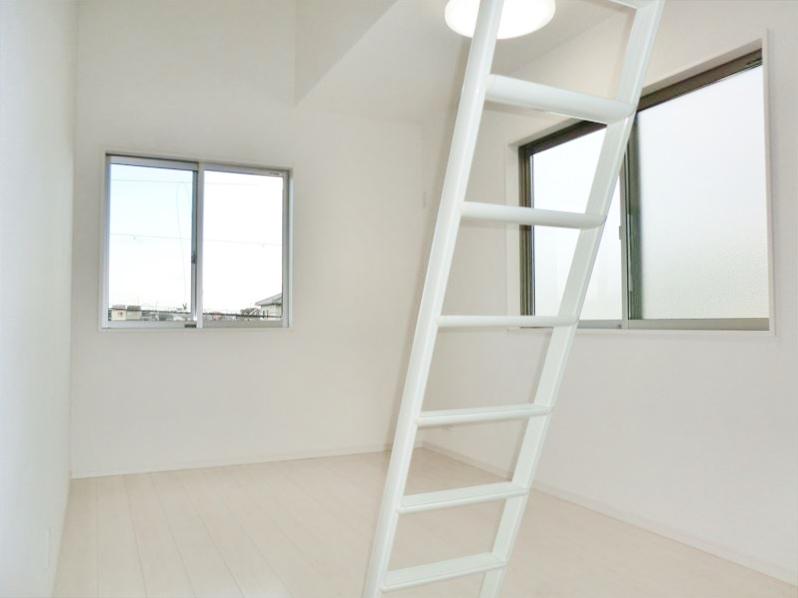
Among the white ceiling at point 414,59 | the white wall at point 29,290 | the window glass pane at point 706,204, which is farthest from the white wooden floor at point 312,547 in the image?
the white ceiling at point 414,59

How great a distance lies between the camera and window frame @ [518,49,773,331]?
2607 mm

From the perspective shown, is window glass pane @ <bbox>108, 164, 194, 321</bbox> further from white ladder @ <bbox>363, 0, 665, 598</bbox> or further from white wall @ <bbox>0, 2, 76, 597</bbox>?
white ladder @ <bbox>363, 0, 665, 598</bbox>

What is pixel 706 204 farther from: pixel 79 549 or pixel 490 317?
pixel 79 549

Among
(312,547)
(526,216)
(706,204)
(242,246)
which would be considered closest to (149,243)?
(242,246)

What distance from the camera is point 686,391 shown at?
2684 mm

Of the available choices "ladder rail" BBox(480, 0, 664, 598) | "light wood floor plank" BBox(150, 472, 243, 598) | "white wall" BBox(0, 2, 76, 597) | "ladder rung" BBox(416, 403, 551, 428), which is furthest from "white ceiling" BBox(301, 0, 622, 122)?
"light wood floor plank" BBox(150, 472, 243, 598)

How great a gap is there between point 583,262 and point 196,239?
3.36m

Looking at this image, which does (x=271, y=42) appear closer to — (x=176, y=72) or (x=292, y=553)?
(x=176, y=72)

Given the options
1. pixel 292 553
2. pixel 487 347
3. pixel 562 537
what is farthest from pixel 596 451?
Result: pixel 292 553

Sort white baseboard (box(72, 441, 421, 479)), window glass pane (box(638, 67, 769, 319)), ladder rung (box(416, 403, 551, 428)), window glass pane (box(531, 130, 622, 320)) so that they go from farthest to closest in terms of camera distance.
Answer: white baseboard (box(72, 441, 421, 479))
window glass pane (box(531, 130, 622, 320))
window glass pane (box(638, 67, 769, 319))
ladder rung (box(416, 403, 551, 428))

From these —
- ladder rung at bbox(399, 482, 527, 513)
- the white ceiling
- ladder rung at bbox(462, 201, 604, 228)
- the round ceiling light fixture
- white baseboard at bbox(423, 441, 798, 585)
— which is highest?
the white ceiling

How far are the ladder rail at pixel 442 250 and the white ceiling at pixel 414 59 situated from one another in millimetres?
2099

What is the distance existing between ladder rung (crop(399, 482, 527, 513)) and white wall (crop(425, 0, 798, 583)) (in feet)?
4.83

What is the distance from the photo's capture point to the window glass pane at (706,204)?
2557 millimetres
